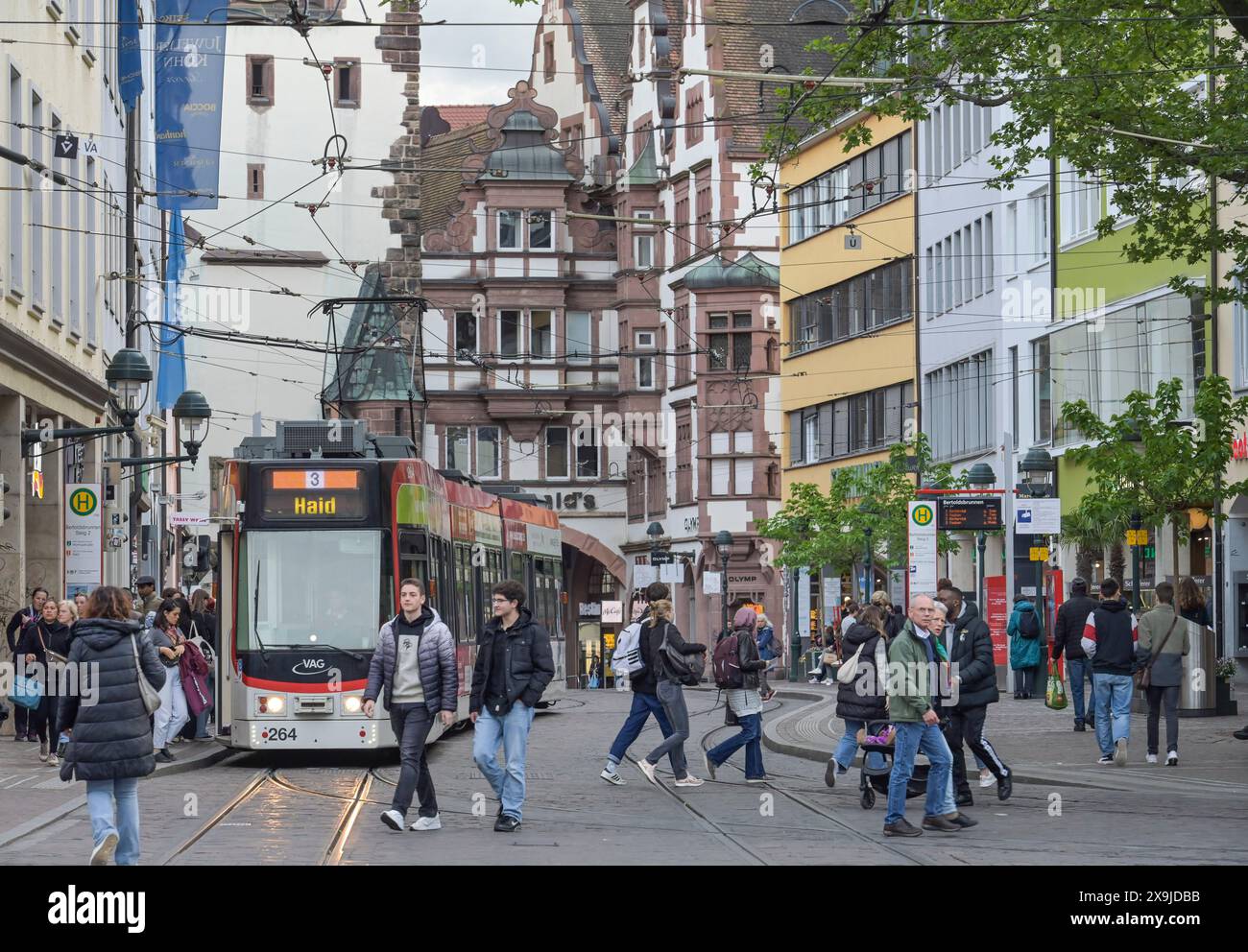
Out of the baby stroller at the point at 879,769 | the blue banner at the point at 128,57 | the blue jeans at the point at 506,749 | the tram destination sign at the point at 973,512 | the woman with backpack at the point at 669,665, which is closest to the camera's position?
the blue jeans at the point at 506,749

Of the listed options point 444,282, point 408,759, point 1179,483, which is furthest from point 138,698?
point 444,282

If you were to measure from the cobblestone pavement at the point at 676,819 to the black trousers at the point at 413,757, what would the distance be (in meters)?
0.27

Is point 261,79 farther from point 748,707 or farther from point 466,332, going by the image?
point 748,707

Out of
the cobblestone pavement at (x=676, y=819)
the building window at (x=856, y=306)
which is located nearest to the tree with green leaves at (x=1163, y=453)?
the cobblestone pavement at (x=676, y=819)

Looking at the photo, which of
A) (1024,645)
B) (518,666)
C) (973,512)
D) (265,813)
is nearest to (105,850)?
(518,666)

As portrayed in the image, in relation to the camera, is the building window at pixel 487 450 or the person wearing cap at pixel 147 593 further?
the building window at pixel 487 450

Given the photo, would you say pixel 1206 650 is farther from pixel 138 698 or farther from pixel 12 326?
pixel 138 698

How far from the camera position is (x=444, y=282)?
76938 millimetres

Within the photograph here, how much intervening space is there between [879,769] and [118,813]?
7.45 metres

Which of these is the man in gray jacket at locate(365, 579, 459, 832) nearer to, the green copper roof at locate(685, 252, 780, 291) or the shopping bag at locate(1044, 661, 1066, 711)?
the shopping bag at locate(1044, 661, 1066, 711)

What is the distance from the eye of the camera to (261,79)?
73.8 metres

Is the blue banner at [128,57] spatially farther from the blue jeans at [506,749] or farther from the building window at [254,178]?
the building window at [254,178]

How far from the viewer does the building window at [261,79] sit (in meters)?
73.6
